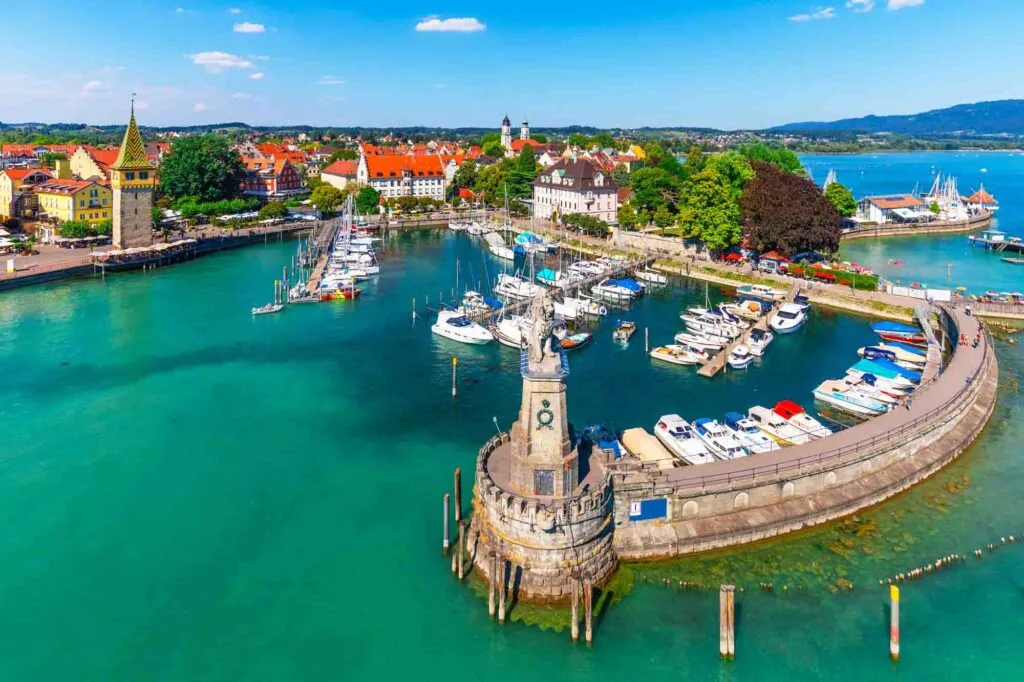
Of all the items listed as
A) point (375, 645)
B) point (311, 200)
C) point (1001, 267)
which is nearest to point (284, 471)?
point (375, 645)

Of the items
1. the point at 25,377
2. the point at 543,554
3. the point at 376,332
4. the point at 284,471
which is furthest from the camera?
the point at 376,332

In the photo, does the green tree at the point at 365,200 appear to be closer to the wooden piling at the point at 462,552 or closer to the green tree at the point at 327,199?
the green tree at the point at 327,199

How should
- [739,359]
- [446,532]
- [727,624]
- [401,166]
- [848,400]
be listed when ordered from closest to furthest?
1. [727,624]
2. [446,532]
3. [848,400]
4. [739,359]
5. [401,166]

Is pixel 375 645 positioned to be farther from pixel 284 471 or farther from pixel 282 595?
pixel 284 471

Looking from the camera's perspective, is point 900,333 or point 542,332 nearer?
point 542,332

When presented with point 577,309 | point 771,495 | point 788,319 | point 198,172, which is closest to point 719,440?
point 771,495

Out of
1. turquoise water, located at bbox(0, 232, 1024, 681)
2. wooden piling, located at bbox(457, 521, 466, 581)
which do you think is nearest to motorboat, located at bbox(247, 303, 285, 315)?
turquoise water, located at bbox(0, 232, 1024, 681)

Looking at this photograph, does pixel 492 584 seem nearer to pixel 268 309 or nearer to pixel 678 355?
pixel 678 355
